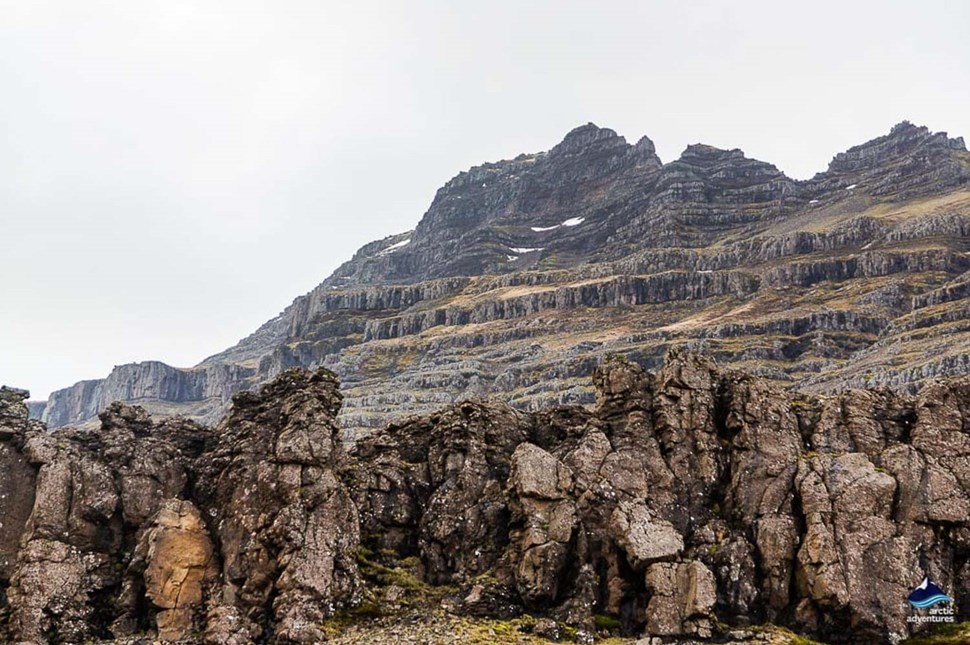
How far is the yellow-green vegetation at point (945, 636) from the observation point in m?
34.7

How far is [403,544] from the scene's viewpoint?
4716 cm

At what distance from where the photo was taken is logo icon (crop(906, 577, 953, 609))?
1446 inches

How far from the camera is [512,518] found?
44562 millimetres

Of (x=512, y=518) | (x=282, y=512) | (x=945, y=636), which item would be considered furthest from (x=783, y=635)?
(x=282, y=512)

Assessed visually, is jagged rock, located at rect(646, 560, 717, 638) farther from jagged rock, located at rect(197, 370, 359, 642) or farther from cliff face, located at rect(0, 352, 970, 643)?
jagged rock, located at rect(197, 370, 359, 642)

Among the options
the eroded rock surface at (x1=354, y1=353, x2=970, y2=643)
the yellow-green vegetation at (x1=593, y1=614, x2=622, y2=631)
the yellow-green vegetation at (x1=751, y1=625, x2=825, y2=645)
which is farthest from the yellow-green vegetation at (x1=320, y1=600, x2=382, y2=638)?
the yellow-green vegetation at (x1=751, y1=625, x2=825, y2=645)

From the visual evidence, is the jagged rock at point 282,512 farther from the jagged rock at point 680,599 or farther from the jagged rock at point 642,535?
the jagged rock at point 680,599

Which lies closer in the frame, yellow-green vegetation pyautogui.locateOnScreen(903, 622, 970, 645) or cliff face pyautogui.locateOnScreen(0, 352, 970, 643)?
yellow-green vegetation pyautogui.locateOnScreen(903, 622, 970, 645)

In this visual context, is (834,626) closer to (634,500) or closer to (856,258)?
(634,500)

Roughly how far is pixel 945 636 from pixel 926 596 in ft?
7.24

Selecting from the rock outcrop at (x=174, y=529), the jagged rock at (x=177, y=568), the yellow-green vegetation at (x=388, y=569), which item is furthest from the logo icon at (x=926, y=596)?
the jagged rock at (x=177, y=568)

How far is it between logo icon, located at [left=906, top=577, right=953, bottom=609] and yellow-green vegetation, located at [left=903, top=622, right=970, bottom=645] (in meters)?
1.22

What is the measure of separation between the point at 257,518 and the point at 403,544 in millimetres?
10362

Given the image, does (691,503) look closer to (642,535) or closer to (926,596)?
(642,535)
